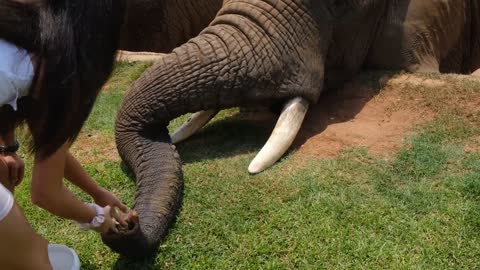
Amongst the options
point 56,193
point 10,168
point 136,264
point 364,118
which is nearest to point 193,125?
point 364,118

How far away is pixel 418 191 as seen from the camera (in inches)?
134

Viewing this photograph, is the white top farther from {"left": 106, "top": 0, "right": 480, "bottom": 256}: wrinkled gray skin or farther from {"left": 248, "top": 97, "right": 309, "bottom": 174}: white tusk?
{"left": 248, "top": 97, "right": 309, "bottom": 174}: white tusk

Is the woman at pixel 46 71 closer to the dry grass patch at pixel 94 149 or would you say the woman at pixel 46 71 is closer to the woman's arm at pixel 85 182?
the woman's arm at pixel 85 182

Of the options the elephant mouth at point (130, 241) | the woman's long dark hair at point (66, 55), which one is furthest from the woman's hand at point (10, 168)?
the elephant mouth at point (130, 241)

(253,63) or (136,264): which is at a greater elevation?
(253,63)

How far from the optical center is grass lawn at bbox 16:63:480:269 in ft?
9.74

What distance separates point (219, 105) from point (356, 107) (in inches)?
43.0

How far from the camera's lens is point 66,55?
1.81 meters

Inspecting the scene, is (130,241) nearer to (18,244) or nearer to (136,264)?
(136,264)

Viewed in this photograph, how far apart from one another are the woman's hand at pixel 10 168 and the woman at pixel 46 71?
25 cm

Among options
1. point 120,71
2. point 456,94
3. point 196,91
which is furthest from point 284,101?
point 120,71

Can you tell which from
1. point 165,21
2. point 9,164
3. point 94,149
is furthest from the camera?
point 165,21

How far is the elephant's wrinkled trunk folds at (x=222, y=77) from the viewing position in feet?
12.2

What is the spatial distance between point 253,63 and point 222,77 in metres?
0.22
